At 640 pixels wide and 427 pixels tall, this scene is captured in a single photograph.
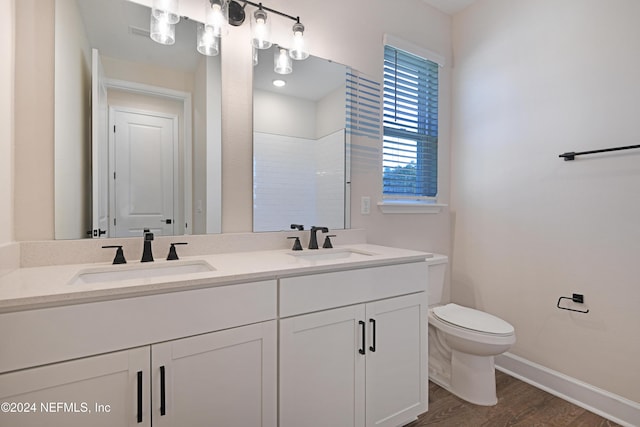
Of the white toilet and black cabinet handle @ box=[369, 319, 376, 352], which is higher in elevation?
black cabinet handle @ box=[369, 319, 376, 352]

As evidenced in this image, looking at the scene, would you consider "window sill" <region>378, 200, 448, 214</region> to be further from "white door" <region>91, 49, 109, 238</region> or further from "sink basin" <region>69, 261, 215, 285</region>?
"white door" <region>91, 49, 109, 238</region>

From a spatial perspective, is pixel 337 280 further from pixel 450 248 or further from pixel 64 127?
pixel 450 248

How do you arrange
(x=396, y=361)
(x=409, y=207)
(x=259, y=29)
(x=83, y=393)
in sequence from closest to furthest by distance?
1. (x=83, y=393)
2. (x=396, y=361)
3. (x=259, y=29)
4. (x=409, y=207)

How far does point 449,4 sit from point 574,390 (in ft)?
9.03

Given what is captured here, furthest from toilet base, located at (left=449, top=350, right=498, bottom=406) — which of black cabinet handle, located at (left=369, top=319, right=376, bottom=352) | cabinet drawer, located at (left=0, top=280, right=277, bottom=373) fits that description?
cabinet drawer, located at (left=0, top=280, right=277, bottom=373)

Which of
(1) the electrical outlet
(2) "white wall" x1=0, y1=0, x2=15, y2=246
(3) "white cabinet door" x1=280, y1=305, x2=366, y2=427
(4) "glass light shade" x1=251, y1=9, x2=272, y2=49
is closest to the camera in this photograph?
(2) "white wall" x1=0, y1=0, x2=15, y2=246

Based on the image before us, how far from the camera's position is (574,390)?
5.80ft

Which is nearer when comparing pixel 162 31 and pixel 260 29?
pixel 162 31

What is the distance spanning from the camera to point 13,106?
3.72ft

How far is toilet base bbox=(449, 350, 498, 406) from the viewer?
175 cm

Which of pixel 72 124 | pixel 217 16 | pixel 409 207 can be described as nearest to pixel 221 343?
pixel 72 124

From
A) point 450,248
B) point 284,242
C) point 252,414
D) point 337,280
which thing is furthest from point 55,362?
point 450,248

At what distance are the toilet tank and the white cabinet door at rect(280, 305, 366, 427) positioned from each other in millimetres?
873

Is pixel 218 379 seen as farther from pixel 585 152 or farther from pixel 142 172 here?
pixel 585 152
